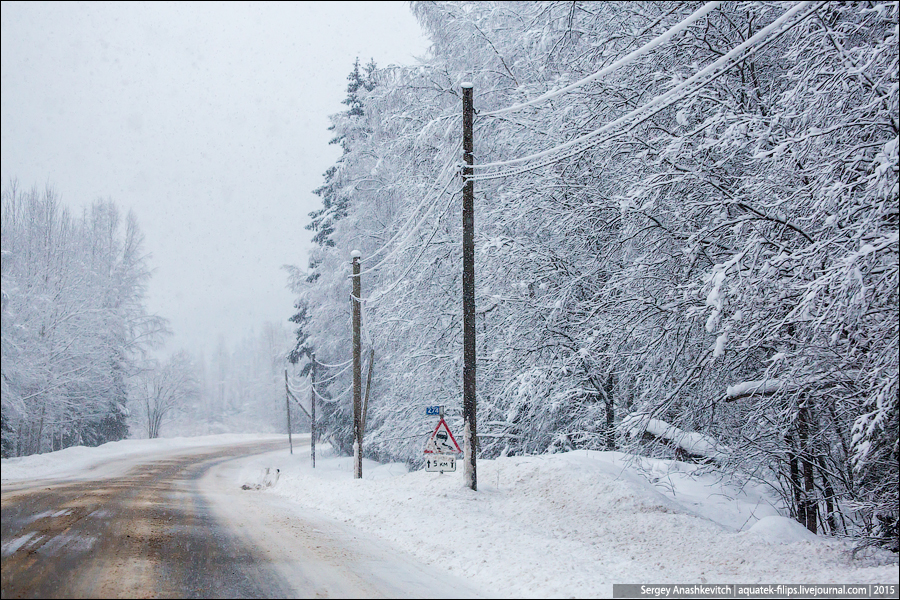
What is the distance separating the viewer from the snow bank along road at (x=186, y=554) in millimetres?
6312

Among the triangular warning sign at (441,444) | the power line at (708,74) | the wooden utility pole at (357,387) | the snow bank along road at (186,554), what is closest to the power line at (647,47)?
the power line at (708,74)

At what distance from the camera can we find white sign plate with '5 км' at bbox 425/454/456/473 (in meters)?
12.5

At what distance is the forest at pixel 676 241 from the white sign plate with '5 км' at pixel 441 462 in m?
2.10

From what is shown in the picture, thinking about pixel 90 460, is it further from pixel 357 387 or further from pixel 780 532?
pixel 780 532

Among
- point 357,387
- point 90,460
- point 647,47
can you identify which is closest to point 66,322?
point 357,387

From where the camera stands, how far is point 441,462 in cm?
1258

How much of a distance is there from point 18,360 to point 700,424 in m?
10.5

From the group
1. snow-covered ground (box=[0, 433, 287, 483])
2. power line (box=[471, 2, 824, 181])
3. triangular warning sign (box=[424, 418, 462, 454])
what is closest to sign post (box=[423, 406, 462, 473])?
triangular warning sign (box=[424, 418, 462, 454])

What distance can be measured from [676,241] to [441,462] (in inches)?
234

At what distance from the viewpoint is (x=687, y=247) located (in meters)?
10.5

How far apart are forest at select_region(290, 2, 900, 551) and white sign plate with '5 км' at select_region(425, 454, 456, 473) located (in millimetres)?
2100

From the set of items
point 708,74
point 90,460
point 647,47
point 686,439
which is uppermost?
point 708,74

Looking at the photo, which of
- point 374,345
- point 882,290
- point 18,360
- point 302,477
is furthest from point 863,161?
point 302,477

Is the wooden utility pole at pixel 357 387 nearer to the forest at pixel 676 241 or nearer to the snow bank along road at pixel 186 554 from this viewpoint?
the forest at pixel 676 241
